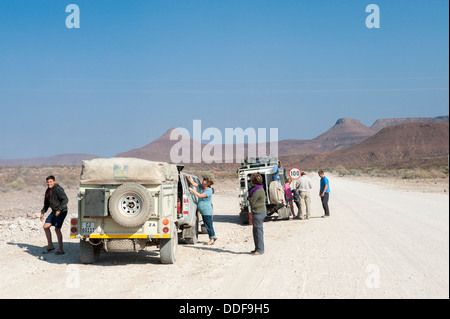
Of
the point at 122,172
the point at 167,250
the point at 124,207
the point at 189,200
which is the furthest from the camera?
the point at 189,200

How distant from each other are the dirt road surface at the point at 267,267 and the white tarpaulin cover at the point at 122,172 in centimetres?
175

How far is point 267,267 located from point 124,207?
3.02m

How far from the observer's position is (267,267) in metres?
9.62

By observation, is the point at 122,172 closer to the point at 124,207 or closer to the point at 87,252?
the point at 124,207

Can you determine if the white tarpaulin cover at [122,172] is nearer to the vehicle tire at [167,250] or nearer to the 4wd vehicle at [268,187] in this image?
the vehicle tire at [167,250]

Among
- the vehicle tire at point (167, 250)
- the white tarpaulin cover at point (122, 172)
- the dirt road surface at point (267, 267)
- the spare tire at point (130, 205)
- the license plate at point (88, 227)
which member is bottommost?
the dirt road surface at point (267, 267)

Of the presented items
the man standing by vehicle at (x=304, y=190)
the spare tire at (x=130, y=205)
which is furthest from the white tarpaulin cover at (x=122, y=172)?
the man standing by vehicle at (x=304, y=190)

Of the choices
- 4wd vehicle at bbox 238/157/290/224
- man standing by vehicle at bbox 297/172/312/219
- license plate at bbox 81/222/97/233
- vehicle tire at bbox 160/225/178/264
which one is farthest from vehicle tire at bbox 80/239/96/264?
man standing by vehicle at bbox 297/172/312/219

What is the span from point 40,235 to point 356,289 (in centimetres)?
1139

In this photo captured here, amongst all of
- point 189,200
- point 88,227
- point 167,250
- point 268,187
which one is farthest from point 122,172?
point 268,187

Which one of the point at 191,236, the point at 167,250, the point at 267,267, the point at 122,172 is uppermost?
the point at 122,172

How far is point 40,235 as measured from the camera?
51.5 feet

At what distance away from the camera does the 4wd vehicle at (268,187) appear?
59.7 feet
